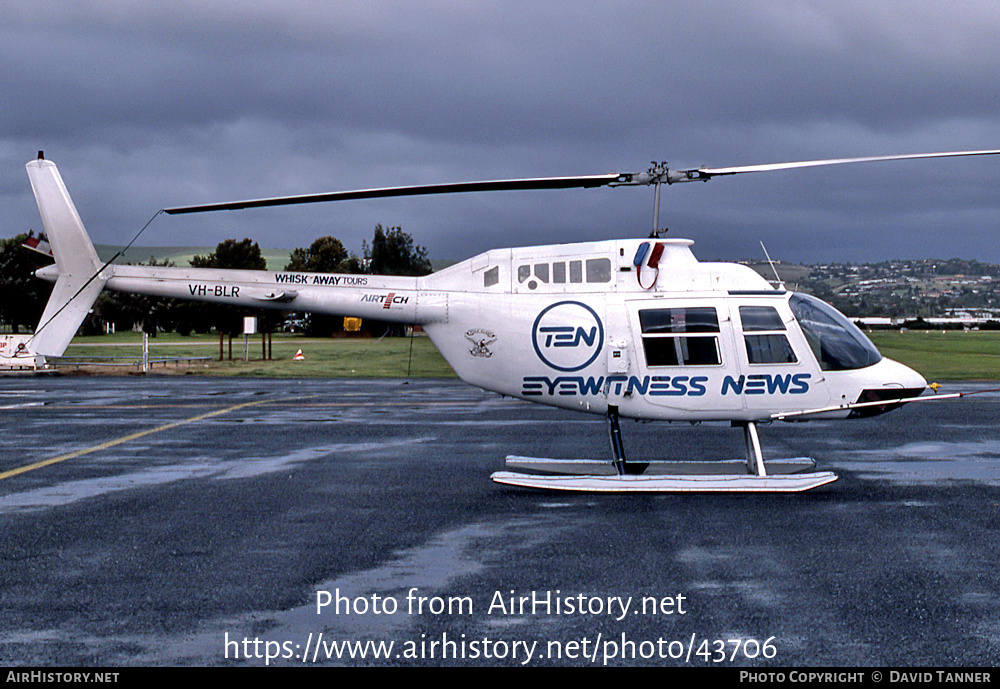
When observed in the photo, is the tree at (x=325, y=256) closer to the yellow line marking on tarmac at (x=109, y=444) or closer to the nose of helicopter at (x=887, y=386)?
the yellow line marking on tarmac at (x=109, y=444)

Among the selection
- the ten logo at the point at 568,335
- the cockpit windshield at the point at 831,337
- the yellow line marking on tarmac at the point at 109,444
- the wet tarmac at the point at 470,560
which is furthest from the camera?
the yellow line marking on tarmac at the point at 109,444

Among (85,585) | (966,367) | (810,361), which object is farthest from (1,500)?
(966,367)

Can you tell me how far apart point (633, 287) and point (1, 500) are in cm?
908

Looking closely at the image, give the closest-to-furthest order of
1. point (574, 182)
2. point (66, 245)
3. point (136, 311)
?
1. point (574, 182)
2. point (66, 245)
3. point (136, 311)

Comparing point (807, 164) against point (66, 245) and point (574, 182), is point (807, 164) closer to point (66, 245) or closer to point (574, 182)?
point (574, 182)

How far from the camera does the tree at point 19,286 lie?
99938 millimetres

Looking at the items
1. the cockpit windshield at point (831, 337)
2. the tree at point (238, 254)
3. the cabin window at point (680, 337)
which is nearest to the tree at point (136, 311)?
the tree at point (238, 254)

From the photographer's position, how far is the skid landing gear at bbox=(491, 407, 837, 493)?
464 inches

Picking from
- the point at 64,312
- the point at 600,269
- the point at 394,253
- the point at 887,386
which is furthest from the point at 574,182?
the point at 394,253

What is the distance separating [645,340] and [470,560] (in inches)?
216

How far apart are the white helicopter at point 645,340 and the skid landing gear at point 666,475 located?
4cm

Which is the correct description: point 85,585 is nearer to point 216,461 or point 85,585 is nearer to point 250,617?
point 250,617

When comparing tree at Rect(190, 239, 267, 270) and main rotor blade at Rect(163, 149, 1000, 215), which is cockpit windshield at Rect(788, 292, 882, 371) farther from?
tree at Rect(190, 239, 267, 270)

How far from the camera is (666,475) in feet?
41.8
